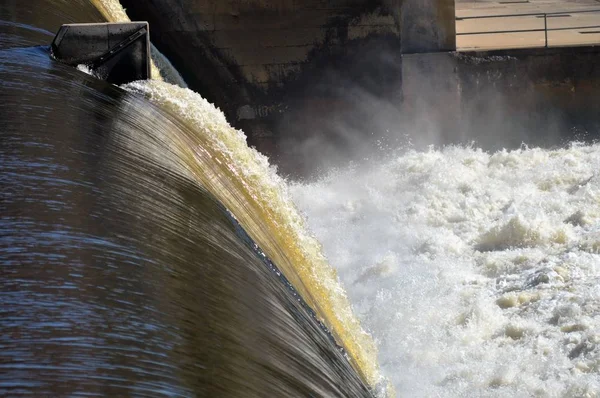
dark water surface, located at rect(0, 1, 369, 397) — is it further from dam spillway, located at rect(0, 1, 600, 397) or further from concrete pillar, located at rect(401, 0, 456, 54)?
concrete pillar, located at rect(401, 0, 456, 54)

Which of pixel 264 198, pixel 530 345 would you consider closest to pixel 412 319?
pixel 530 345

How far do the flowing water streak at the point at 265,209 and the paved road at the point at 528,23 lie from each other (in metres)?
9.48

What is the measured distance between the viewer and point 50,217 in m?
4.04

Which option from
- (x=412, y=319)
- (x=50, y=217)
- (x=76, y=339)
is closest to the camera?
(x=76, y=339)

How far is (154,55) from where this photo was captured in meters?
12.6

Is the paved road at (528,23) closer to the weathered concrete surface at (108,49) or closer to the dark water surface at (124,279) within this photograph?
the weathered concrete surface at (108,49)

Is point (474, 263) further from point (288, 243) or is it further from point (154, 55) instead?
point (154, 55)

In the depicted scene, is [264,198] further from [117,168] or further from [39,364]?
[39,364]

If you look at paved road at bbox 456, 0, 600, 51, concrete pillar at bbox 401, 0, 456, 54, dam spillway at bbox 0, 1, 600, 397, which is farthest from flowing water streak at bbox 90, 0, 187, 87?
paved road at bbox 456, 0, 600, 51

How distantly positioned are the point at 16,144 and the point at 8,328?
1.97 meters

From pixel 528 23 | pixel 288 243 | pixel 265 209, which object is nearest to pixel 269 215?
pixel 265 209

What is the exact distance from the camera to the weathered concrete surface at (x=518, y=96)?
15664 millimetres

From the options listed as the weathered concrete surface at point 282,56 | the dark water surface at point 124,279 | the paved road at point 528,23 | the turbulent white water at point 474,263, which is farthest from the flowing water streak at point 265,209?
the paved road at point 528,23

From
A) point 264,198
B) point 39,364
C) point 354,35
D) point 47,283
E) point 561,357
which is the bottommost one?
point 39,364
